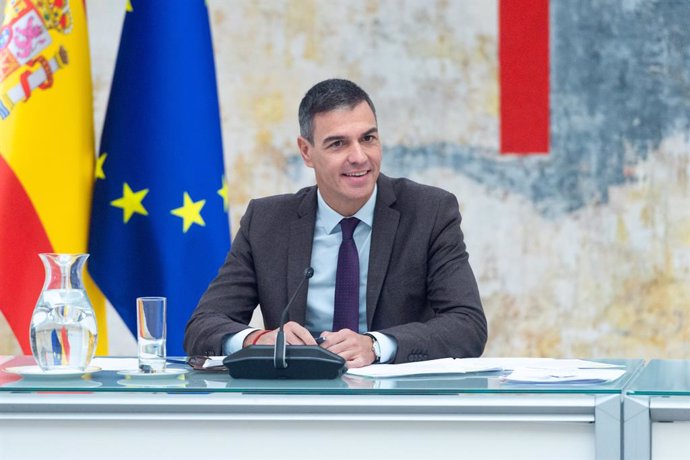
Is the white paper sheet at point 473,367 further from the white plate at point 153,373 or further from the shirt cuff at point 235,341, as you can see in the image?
the shirt cuff at point 235,341

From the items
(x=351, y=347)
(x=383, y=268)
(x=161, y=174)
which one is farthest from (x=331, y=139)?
(x=161, y=174)

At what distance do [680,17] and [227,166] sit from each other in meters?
1.76

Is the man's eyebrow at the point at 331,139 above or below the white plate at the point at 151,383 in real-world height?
above

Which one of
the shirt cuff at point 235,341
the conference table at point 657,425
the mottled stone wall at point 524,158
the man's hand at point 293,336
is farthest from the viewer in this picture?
the mottled stone wall at point 524,158

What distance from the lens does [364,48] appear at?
152 inches

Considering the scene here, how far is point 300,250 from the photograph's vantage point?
8.36ft

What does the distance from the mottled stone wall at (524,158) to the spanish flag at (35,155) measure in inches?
24.5

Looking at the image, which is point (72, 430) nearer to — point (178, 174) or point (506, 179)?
point (178, 174)

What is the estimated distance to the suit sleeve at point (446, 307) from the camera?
Result: 2.14 metres

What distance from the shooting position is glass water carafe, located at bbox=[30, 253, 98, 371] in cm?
177

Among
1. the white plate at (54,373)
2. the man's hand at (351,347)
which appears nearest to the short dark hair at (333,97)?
the man's hand at (351,347)

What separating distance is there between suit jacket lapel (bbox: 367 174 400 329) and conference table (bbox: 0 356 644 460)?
2.69ft

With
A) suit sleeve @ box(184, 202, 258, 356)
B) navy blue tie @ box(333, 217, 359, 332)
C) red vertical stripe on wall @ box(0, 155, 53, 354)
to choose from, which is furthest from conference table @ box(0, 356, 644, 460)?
red vertical stripe on wall @ box(0, 155, 53, 354)

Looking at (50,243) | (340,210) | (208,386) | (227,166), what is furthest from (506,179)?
(208,386)
